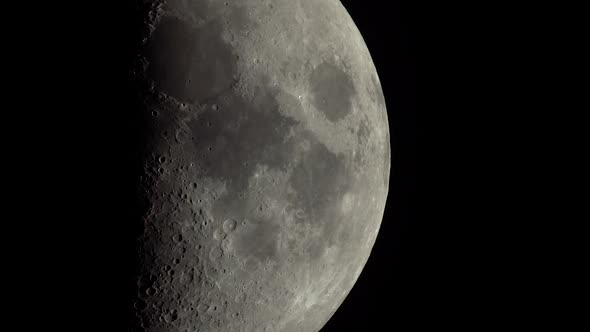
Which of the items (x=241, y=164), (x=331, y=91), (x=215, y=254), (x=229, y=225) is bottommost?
(x=215, y=254)

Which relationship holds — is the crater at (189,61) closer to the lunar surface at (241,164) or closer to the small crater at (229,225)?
the lunar surface at (241,164)

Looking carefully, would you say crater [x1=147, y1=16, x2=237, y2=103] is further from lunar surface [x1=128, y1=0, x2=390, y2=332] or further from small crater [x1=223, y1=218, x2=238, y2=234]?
small crater [x1=223, y1=218, x2=238, y2=234]

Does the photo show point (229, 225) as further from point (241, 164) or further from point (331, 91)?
point (331, 91)

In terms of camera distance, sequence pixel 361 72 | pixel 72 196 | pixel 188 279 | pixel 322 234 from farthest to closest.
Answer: pixel 361 72
pixel 322 234
pixel 188 279
pixel 72 196

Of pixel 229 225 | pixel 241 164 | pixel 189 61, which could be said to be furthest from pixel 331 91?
pixel 229 225

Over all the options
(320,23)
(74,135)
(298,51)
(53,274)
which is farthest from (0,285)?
(320,23)

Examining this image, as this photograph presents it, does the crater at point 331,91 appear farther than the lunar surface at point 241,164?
Yes

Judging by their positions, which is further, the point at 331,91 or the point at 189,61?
the point at 331,91

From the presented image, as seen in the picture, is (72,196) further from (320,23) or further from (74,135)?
(320,23)

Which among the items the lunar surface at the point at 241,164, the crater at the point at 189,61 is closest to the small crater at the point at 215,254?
the lunar surface at the point at 241,164
